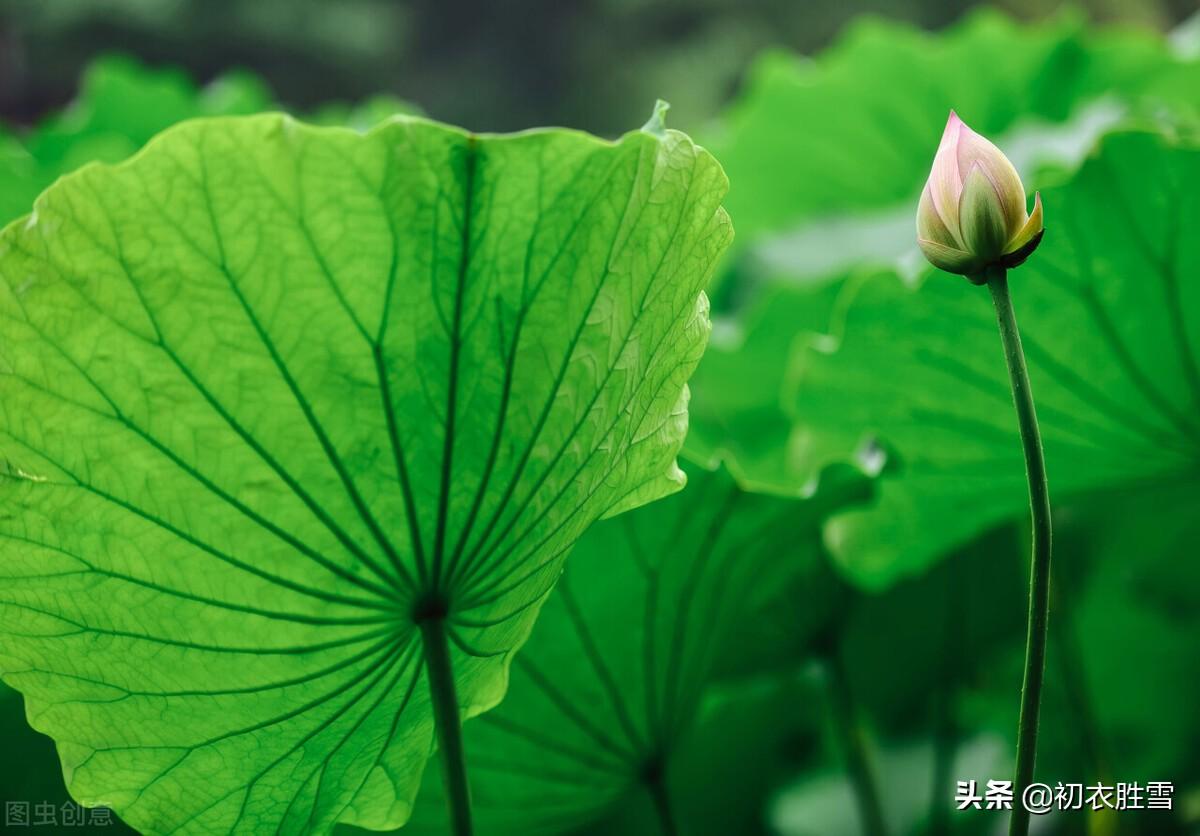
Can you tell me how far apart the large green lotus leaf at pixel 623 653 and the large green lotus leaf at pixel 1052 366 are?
0.09 meters

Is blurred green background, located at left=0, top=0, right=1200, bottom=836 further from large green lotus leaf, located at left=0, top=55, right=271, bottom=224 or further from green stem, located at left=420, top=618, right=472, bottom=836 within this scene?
green stem, located at left=420, top=618, right=472, bottom=836

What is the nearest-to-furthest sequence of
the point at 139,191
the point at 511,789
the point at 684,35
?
the point at 139,191 < the point at 511,789 < the point at 684,35

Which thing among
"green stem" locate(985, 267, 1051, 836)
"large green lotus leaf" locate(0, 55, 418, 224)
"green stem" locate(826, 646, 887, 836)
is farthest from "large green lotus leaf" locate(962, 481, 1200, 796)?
"large green lotus leaf" locate(0, 55, 418, 224)

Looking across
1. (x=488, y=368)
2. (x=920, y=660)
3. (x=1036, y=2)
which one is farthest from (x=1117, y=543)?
(x=1036, y=2)

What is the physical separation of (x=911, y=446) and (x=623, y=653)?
19 cm

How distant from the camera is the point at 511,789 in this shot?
1.67 ft

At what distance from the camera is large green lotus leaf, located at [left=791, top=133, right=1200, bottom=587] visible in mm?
504

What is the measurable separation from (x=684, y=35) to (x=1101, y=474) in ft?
15.9

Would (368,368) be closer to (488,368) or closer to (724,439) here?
(488,368)

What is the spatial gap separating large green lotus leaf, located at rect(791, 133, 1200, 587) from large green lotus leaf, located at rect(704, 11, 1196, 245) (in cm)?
46

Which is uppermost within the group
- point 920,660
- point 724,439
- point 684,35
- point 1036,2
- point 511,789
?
point 684,35

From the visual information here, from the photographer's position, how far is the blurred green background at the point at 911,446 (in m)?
0.51

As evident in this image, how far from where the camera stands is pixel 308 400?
34 centimetres

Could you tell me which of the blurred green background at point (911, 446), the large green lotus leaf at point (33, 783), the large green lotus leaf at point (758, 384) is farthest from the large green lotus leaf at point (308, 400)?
the large green lotus leaf at point (758, 384)
